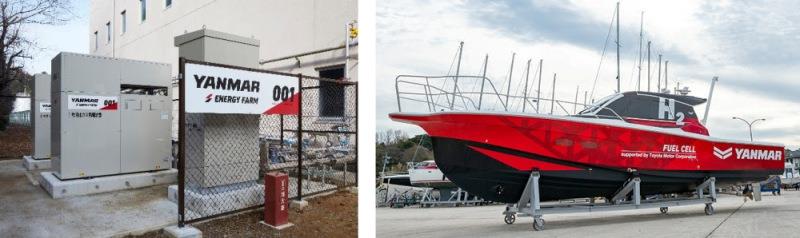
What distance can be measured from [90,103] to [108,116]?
316mm

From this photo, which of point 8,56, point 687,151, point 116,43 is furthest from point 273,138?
point 687,151

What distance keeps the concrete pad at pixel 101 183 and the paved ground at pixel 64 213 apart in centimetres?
6

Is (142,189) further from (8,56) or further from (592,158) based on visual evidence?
(592,158)

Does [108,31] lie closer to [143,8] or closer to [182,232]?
[143,8]

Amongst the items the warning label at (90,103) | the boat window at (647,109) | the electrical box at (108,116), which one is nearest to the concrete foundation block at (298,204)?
the electrical box at (108,116)

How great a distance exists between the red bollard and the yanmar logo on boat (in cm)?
282

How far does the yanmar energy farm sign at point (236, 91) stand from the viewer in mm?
2111

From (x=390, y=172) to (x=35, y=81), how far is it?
1592 mm

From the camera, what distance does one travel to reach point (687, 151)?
295 centimetres

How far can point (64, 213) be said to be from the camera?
160cm

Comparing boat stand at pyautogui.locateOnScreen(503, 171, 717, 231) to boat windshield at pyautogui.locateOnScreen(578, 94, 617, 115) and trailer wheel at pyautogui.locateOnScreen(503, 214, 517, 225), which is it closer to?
trailer wheel at pyautogui.locateOnScreen(503, 214, 517, 225)

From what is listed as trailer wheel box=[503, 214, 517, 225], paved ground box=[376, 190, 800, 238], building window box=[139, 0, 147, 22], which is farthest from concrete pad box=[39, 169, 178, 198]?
trailer wheel box=[503, 214, 517, 225]

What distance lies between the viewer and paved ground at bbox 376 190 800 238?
2113mm

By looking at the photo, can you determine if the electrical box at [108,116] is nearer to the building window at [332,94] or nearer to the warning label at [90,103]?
the warning label at [90,103]
